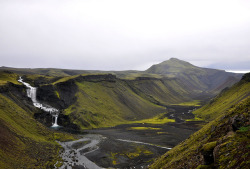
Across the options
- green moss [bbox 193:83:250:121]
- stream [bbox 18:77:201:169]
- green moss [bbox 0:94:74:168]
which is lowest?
stream [bbox 18:77:201:169]

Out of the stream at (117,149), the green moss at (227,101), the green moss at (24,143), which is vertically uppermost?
the green moss at (227,101)

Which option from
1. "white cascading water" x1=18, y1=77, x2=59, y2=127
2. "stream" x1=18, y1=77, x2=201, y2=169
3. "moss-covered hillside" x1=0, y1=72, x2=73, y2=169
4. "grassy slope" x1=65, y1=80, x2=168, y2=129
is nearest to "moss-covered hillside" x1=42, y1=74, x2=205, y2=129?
"grassy slope" x1=65, y1=80, x2=168, y2=129

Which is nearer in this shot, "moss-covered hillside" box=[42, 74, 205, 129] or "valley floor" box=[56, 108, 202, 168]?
"valley floor" box=[56, 108, 202, 168]

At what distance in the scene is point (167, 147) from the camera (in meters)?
71.3

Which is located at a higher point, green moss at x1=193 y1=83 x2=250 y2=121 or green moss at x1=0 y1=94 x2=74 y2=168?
green moss at x1=193 y1=83 x2=250 y2=121

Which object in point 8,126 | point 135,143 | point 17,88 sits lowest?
point 135,143


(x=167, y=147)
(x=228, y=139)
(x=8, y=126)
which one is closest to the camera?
(x=228, y=139)

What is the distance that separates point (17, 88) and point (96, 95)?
5764 centimetres

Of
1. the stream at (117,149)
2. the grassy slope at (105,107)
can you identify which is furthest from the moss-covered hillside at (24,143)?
the grassy slope at (105,107)

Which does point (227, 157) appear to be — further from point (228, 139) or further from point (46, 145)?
point (46, 145)

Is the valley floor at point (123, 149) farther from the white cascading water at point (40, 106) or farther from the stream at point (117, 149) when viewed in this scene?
the white cascading water at point (40, 106)

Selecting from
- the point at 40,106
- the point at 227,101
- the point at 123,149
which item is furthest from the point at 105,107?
the point at 227,101

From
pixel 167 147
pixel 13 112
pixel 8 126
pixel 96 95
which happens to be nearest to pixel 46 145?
pixel 8 126

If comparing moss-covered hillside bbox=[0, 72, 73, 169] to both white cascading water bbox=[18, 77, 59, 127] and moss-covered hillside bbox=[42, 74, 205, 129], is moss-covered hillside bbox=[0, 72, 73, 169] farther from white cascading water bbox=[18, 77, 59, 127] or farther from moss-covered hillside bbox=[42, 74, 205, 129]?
moss-covered hillside bbox=[42, 74, 205, 129]
